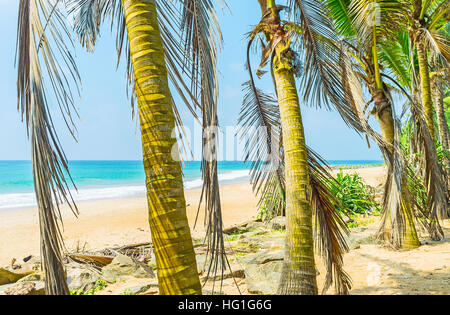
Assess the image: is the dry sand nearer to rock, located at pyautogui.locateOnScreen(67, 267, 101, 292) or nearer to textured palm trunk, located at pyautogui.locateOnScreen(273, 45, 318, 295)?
textured palm trunk, located at pyautogui.locateOnScreen(273, 45, 318, 295)

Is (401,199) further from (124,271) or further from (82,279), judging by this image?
(82,279)

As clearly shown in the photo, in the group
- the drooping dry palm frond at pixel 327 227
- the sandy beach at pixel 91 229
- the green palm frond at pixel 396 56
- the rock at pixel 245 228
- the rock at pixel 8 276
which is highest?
the green palm frond at pixel 396 56

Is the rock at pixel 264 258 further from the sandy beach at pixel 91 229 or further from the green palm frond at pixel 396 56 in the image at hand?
the green palm frond at pixel 396 56

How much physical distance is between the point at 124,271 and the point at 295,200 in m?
3.01

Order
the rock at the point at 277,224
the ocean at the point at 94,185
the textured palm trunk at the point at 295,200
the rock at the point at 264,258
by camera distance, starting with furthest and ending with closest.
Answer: the ocean at the point at 94,185 → the rock at the point at 277,224 → the rock at the point at 264,258 → the textured palm trunk at the point at 295,200

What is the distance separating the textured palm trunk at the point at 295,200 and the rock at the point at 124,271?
2.51 metres

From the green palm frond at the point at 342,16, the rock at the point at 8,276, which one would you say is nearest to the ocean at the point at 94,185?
the rock at the point at 8,276

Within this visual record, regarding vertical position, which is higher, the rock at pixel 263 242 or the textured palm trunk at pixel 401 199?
the textured palm trunk at pixel 401 199

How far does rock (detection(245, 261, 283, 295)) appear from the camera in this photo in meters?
3.14

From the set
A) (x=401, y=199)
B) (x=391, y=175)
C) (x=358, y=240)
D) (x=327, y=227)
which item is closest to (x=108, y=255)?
(x=327, y=227)

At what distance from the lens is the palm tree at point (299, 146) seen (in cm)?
243

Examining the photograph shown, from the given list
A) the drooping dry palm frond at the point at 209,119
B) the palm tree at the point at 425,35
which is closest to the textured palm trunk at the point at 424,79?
the palm tree at the point at 425,35

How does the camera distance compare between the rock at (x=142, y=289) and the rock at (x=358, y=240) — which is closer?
the rock at (x=142, y=289)

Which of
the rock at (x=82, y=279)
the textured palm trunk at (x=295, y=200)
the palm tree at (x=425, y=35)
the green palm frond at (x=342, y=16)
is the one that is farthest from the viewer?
the palm tree at (x=425, y=35)
